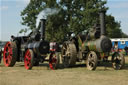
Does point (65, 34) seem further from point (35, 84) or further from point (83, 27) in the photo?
point (35, 84)

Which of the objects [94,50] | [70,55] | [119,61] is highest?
[94,50]

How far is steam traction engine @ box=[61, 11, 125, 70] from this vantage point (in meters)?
9.18

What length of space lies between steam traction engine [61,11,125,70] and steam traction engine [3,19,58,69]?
1227 millimetres

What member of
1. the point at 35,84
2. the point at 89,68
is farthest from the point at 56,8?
the point at 35,84

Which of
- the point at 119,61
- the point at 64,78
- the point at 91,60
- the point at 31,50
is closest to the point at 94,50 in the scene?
the point at 91,60

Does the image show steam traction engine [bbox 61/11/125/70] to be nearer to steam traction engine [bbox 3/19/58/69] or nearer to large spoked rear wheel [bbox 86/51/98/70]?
large spoked rear wheel [bbox 86/51/98/70]

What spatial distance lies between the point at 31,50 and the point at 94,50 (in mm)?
3174

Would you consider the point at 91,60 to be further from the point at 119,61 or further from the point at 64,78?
the point at 64,78

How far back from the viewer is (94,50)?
966 cm

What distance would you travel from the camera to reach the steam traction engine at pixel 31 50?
31.4 ft

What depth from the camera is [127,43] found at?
26.8 m

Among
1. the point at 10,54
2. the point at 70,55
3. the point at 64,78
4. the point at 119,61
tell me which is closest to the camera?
the point at 64,78

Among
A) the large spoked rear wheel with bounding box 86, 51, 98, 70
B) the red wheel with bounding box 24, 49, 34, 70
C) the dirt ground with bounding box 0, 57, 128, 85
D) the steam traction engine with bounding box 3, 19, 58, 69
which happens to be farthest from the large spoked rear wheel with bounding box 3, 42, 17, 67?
the large spoked rear wheel with bounding box 86, 51, 98, 70

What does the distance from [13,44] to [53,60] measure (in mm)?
2635
